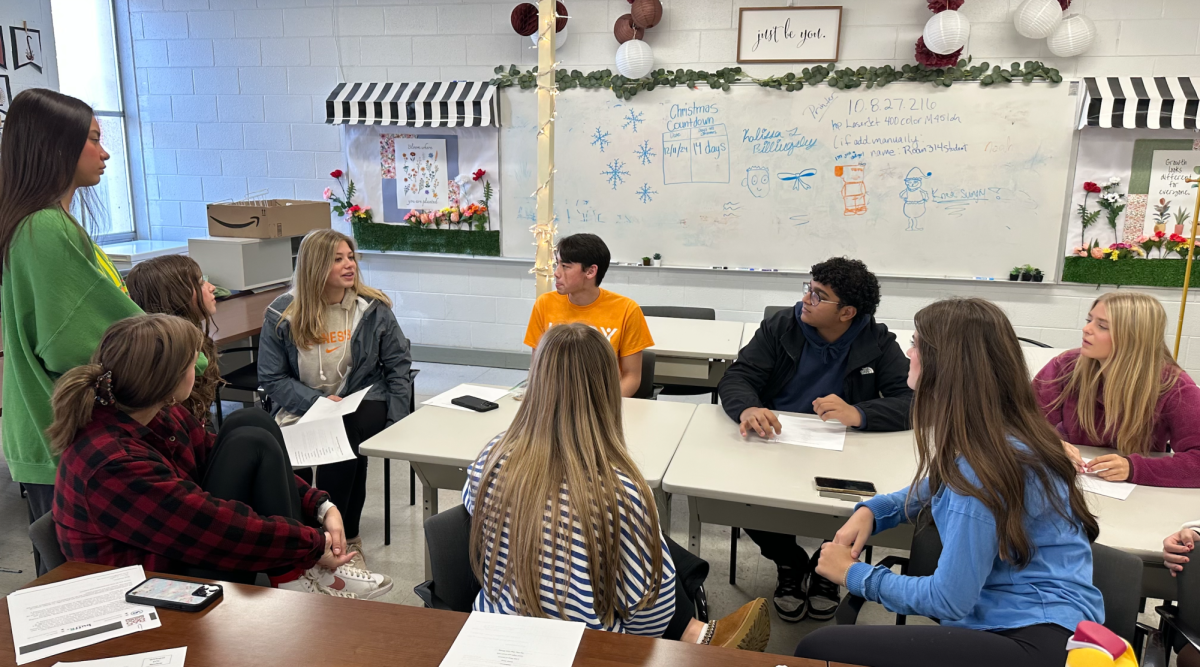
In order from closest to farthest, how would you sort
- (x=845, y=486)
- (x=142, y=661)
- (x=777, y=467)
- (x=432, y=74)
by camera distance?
1. (x=142, y=661)
2. (x=845, y=486)
3. (x=777, y=467)
4. (x=432, y=74)

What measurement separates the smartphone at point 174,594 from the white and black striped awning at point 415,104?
13.5 feet

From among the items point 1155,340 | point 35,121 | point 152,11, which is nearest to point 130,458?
point 35,121

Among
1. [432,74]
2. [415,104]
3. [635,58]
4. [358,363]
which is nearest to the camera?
[358,363]

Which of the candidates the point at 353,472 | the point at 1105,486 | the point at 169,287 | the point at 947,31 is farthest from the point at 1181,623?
the point at 947,31

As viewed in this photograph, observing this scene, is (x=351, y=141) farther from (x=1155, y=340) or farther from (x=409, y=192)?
(x=1155, y=340)

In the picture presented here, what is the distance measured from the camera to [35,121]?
1.84m

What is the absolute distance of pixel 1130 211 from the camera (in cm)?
443

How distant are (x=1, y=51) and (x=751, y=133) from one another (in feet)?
15.2

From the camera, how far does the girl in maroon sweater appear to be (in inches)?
80.0

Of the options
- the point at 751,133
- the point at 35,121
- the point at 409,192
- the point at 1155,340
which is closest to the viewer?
the point at 35,121

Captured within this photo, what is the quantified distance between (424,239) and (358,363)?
271 cm

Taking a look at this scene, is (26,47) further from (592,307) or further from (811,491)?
(811,491)

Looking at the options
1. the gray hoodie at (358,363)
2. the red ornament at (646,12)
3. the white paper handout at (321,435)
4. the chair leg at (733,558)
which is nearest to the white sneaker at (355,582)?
the white paper handout at (321,435)

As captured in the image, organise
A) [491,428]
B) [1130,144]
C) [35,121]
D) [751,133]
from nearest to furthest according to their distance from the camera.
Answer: [35,121] → [491,428] → [1130,144] → [751,133]
